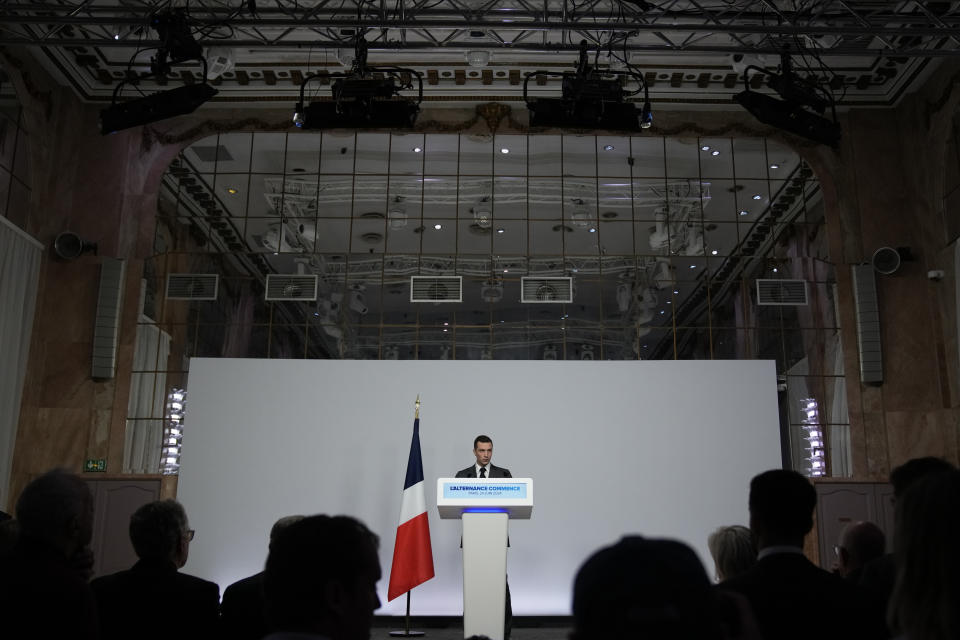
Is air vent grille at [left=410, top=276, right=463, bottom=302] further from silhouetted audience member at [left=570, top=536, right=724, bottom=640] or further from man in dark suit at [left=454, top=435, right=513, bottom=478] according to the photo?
silhouetted audience member at [left=570, top=536, right=724, bottom=640]

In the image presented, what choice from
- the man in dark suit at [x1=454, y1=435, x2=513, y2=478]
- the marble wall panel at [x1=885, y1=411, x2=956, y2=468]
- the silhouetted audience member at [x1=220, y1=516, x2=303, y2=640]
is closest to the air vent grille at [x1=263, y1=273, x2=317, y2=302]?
the man in dark suit at [x1=454, y1=435, x2=513, y2=478]

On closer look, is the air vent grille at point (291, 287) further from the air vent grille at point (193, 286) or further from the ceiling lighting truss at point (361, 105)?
the ceiling lighting truss at point (361, 105)

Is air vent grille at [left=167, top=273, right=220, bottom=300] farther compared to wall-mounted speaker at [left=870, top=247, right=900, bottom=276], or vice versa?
air vent grille at [left=167, top=273, right=220, bottom=300]

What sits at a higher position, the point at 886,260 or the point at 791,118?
the point at 791,118

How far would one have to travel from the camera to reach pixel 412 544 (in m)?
7.84

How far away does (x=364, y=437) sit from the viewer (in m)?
9.38

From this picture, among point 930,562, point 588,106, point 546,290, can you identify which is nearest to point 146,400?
point 546,290

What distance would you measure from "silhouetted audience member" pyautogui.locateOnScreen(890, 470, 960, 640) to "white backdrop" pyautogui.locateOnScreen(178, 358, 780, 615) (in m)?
7.95

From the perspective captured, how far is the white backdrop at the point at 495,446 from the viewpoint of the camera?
29.6ft

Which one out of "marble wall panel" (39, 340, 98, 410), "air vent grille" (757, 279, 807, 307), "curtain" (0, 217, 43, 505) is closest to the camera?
"curtain" (0, 217, 43, 505)

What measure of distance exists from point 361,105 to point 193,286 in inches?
143

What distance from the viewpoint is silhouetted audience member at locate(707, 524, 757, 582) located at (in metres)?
2.96

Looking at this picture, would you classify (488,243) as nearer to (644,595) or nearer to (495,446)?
(495,446)

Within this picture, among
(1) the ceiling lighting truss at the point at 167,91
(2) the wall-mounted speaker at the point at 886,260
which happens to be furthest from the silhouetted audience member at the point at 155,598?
(2) the wall-mounted speaker at the point at 886,260
